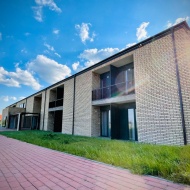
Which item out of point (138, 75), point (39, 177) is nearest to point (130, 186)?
point (39, 177)

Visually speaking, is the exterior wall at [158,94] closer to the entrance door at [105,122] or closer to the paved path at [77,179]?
the entrance door at [105,122]

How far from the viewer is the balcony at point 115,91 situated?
988cm

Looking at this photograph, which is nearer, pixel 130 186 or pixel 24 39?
pixel 130 186

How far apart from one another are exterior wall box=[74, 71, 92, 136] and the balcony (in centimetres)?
68

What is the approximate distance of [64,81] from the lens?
16.5m

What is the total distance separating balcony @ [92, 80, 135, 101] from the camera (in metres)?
9.88

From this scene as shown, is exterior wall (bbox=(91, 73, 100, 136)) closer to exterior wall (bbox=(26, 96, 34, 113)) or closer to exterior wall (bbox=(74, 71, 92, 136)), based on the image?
exterior wall (bbox=(74, 71, 92, 136))

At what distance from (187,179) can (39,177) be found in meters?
2.73

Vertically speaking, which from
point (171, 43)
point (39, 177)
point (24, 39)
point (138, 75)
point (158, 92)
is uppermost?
point (24, 39)

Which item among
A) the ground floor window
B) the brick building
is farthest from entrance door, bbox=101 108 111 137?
the ground floor window

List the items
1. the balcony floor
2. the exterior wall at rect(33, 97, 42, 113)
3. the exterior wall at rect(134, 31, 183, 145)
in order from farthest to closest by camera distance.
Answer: the exterior wall at rect(33, 97, 42, 113)
the balcony floor
the exterior wall at rect(134, 31, 183, 145)

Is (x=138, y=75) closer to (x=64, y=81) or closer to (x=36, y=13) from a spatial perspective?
(x=36, y=13)

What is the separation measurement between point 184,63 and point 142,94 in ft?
8.87

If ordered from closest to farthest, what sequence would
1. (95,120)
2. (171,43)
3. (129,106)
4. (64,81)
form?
(171,43), (129,106), (95,120), (64,81)
